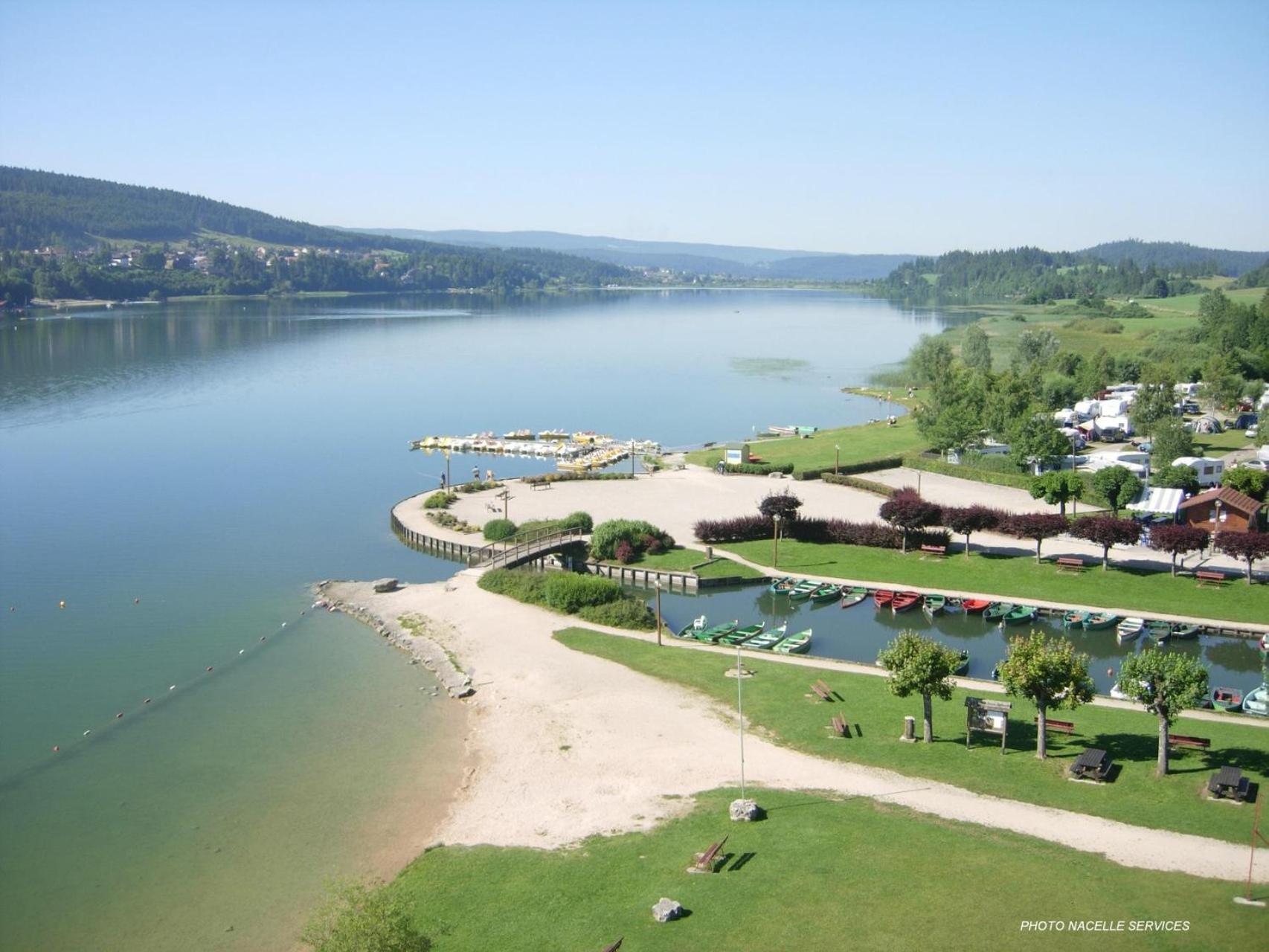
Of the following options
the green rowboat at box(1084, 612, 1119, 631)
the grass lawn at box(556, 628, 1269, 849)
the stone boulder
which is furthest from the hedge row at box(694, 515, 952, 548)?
the stone boulder

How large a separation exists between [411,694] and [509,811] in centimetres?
929

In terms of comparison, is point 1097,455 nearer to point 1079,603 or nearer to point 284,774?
point 1079,603

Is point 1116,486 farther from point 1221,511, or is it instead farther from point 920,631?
point 920,631

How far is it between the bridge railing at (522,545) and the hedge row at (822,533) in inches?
237

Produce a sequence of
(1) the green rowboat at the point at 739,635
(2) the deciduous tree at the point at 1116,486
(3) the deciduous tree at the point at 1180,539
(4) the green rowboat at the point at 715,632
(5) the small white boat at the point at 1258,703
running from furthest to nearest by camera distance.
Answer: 1. (2) the deciduous tree at the point at 1116,486
2. (3) the deciduous tree at the point at 1180,539
3. (4) the green rowboat at the point at 715,632
4. (1) the green rowboat at the point at 739,635
5. (5) the small white boat at the point at 1258,703

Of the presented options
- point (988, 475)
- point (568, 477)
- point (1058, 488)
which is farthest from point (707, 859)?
point (568, 477)

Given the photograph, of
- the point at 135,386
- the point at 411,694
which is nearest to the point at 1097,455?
the point at 411,694

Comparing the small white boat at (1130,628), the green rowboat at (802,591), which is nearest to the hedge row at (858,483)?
the green rowboat at (802,591)

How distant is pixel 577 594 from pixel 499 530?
11.6 meters

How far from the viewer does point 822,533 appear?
48375mm

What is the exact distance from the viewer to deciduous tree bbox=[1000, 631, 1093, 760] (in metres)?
24.0

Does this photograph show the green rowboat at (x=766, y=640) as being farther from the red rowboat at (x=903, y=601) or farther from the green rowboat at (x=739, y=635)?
the red rowboat at (x=903, y=601)

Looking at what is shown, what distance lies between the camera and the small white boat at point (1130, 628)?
122 feet

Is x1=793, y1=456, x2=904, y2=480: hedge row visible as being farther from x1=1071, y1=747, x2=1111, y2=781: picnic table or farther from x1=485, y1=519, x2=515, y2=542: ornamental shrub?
x1=1071, y1=747, x2=1111, y2=781: picnic table
